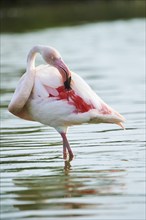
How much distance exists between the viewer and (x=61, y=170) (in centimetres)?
991

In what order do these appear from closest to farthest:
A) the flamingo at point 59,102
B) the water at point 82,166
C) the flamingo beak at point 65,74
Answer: the water at point 82,166, the flamingo at point 59,102, the flamingo beak at point 65,74

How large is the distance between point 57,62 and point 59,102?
1.82 feet

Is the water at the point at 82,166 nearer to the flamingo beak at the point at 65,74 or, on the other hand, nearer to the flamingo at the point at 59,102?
the flamingo at the point at 59,102

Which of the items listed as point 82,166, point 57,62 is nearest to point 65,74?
point 57,62

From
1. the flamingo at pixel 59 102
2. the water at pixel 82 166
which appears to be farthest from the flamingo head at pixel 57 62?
the water at pixel 82 166

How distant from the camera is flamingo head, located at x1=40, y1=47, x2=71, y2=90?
34.2ft

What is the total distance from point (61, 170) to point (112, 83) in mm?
8365

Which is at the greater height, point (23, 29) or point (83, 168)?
point (83, 168)

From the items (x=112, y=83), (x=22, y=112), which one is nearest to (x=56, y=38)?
(x=112, y=83)

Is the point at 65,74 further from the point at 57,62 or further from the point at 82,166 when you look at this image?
the point at 82,166

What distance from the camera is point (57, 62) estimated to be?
10.6m

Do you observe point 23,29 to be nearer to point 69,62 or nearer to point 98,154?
point 69,62

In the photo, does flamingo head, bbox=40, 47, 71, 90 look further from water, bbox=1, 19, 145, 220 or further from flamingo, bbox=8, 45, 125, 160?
water, bbox=1, 19, 145, 220

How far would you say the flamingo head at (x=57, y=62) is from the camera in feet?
34.2
